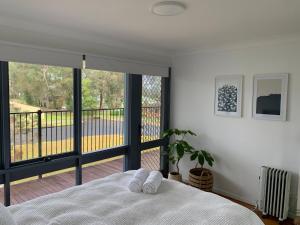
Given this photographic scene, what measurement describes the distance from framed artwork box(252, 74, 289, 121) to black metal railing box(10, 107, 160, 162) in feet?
5.23

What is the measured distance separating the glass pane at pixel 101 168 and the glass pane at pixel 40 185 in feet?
0.69

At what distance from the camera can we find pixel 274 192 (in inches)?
111

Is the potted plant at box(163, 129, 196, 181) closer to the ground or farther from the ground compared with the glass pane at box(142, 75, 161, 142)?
closer to the ground

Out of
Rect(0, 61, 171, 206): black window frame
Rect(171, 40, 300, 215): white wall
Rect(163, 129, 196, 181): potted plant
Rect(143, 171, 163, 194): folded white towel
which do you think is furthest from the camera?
Rect(163, 129, 196, 181): potted plant

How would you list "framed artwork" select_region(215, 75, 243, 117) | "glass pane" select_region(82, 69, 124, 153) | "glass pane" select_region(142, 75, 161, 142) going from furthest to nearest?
"glass pane" select_region(142, 75, 161, 142), "framed artwork" select_region(215, 75, 243, 117), "glass pane" select_region(82, 69, 124, 153)

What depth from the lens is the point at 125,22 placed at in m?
2.28

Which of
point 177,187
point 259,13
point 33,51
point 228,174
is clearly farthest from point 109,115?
point 259,13

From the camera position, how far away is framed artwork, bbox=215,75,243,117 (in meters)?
3.19

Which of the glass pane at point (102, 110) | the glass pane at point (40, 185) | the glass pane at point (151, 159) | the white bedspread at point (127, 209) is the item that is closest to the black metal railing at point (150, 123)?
the glass pane at point (151, 159)

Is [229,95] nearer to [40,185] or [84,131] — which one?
[84,131]

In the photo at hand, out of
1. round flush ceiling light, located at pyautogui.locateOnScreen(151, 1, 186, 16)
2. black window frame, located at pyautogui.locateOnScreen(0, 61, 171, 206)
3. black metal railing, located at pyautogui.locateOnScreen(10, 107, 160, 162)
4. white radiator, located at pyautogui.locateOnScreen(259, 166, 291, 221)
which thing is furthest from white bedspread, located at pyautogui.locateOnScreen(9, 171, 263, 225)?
round flush ceiling light, located at pyautogui.locateOnScreen(151, 1, 186, 16)

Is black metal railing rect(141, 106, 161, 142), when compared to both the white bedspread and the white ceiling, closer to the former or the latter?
the white ceiling

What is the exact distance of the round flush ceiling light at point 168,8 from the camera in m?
1.79

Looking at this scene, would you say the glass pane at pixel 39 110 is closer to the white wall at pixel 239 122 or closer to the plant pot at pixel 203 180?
the plant pot at pixel 203 180
